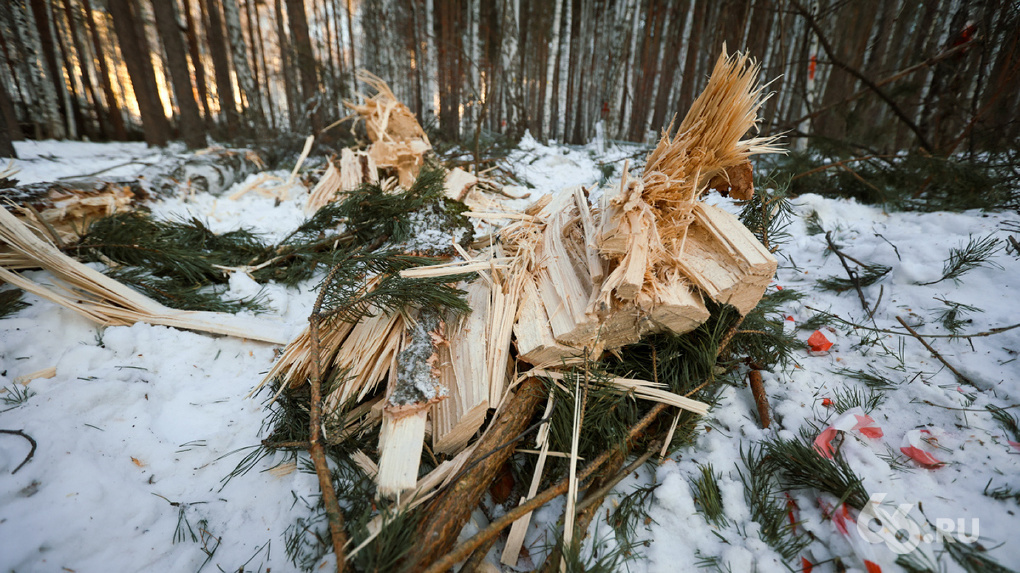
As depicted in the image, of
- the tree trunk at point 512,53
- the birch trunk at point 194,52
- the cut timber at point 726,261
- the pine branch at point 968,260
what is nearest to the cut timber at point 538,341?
the cut timber at point 726,261

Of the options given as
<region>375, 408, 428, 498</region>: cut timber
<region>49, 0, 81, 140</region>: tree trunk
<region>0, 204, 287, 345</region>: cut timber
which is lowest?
<region>375, 408, 428, 498</region>: cut timber

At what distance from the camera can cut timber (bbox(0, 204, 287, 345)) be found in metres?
1.64

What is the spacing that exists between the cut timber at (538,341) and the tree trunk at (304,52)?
314 inches

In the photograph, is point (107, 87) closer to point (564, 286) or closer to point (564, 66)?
point (564, 66)

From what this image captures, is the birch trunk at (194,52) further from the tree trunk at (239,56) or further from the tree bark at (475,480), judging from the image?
the tree bark at (475,480)

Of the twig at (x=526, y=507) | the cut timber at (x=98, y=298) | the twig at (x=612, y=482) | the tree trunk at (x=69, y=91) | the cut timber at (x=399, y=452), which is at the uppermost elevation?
the tree trunk at (x=69, y=91)

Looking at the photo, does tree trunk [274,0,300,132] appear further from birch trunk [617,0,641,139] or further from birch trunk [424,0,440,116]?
birch trunk [617,0,641,139]

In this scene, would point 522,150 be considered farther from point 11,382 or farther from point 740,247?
point 11,382

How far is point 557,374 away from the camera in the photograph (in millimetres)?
1319

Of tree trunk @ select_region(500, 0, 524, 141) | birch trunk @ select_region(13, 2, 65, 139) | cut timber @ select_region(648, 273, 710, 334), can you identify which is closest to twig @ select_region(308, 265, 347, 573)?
cut timber @ select_region(648, 273, 710, 334)

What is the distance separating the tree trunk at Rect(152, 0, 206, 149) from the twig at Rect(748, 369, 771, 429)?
9.37 meters

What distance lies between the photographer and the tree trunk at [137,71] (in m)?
7.20

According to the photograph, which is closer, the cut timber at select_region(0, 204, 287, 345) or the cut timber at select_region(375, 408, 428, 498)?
the cut timber at select_region(375, 408, 428, 498)

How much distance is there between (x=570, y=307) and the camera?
135cm
